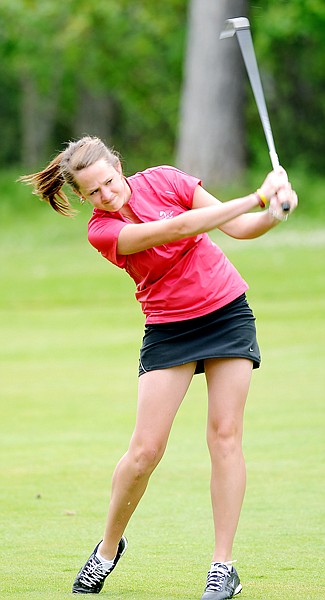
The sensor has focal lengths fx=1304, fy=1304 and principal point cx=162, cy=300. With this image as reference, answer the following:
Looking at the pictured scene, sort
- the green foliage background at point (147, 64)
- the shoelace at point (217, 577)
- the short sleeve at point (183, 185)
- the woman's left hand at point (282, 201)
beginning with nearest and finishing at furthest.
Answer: the woman's left hand at point (282, 201), the shoelace at point (217, 577), the short sleeve at point (183, 185), the green foliage background at point (147, 64)

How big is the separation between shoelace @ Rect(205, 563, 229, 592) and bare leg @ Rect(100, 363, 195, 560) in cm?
41

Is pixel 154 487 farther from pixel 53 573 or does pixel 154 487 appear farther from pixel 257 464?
pixel 53 573

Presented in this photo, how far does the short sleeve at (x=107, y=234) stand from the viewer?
15.0ft

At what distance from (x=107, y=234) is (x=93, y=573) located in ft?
4.02

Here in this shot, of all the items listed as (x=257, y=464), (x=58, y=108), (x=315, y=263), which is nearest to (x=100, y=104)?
(x=58, y=108)

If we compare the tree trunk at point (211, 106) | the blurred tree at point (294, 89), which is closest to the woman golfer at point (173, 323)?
the tree trunk at point (211, 106)

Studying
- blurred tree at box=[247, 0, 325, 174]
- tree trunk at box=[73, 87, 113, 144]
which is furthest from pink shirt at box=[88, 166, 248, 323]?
tree trunk at box=[73, 87, 113, 144]

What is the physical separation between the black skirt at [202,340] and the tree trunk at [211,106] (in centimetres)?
2344

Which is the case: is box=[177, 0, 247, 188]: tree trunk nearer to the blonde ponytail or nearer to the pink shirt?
the blonde ponytail

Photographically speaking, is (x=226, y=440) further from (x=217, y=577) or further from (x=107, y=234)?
(x=107, y=234)

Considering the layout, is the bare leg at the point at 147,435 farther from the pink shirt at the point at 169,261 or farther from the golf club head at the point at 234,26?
the golf club head at the point at 234,26

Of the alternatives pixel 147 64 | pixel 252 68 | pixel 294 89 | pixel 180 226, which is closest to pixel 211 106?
pixel 294 89

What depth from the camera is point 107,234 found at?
4.59m

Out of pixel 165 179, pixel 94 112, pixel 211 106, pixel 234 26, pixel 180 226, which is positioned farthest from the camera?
pixel 94 112
